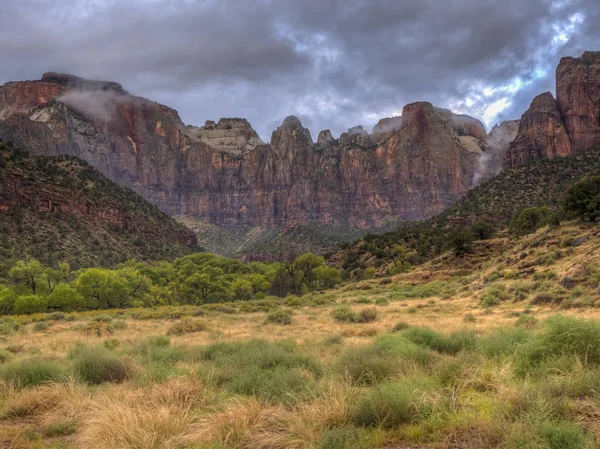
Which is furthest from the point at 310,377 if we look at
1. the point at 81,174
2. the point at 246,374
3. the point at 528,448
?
the point at 81,174

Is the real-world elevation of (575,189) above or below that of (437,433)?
above

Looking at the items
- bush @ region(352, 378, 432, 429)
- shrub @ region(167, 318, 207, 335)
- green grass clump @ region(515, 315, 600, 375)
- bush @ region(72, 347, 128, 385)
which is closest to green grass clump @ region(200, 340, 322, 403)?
bush @ region(352, 378, 432, 429)

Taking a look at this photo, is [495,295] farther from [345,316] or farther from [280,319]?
[280,319]

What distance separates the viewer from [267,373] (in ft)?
25.2

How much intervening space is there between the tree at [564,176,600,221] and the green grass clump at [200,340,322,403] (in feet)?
115

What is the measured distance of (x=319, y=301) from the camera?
37.8m

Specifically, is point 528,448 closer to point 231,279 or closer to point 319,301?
point 319,301

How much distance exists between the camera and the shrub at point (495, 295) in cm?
2392

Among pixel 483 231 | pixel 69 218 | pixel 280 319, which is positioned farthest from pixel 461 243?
pixel 69 218

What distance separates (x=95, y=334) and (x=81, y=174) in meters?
90.3

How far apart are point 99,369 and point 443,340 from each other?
812 cm

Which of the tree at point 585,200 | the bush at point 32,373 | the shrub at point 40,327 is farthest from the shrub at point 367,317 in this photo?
the tree at point 585,200

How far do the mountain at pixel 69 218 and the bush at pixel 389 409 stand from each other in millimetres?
62202

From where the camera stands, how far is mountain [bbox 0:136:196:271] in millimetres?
65188
